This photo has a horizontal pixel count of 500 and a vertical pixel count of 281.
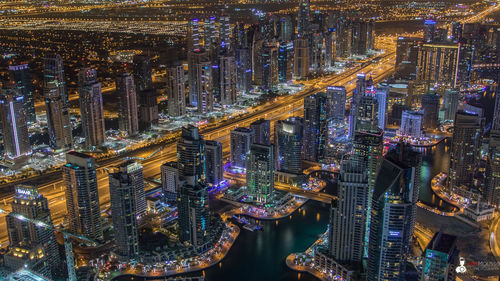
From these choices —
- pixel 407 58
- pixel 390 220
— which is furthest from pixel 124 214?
pixel 407 58

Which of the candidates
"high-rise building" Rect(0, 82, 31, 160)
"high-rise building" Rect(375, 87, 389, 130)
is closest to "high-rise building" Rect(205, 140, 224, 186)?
"high-rise building" Rect(0, 82, 31, 160)

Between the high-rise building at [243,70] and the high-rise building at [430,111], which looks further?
the high-rise building at [243,70]

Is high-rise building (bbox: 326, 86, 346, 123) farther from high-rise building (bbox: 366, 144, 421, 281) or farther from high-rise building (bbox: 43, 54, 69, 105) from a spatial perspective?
high-rise building (bbox: 366, 144, 421, 281)

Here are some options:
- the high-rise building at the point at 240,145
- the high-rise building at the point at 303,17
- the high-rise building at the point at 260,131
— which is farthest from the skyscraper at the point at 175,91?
the high-rise building at the point at 303,17

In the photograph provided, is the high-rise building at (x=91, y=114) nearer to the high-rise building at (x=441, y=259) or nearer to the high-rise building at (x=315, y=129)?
the high-rise building at (x=315, y=129)

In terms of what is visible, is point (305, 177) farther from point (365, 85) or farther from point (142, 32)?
point (142, 32)
